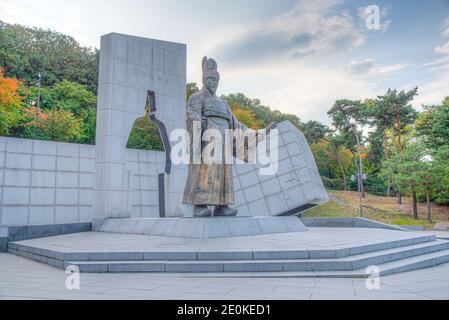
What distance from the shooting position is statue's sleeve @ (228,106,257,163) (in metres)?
8.40

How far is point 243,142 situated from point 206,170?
120cm

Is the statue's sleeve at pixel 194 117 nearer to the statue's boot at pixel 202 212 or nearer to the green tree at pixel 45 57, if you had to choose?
the statue's boot at pixel 202 212

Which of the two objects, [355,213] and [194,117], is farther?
[355,213]

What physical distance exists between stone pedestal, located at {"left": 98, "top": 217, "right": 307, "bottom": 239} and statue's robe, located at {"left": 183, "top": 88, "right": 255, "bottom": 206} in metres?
0.51

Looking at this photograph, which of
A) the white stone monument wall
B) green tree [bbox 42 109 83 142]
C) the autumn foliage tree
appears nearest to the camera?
the white stone monument wall

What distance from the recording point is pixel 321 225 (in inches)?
516

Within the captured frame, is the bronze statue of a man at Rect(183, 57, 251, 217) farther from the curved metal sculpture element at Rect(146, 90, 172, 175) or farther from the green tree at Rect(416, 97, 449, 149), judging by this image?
the green tree at Rect(416, 97, 449, 149)

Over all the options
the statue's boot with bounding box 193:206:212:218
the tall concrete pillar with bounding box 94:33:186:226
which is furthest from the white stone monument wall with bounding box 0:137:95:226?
the statue's boot with bounding box 193:206:212:218

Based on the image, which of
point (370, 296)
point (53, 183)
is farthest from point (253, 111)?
point (370, 296)

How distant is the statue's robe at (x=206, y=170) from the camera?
781 cm

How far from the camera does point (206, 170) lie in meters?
7.86

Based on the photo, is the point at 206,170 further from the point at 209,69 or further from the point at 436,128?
the point at 436,128

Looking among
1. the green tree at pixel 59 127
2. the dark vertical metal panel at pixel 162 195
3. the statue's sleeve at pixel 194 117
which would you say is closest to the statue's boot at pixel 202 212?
the statue's sleeve at pixel 194 117

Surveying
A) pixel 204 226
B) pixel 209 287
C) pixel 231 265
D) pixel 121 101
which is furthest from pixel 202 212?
pixel 121 101
